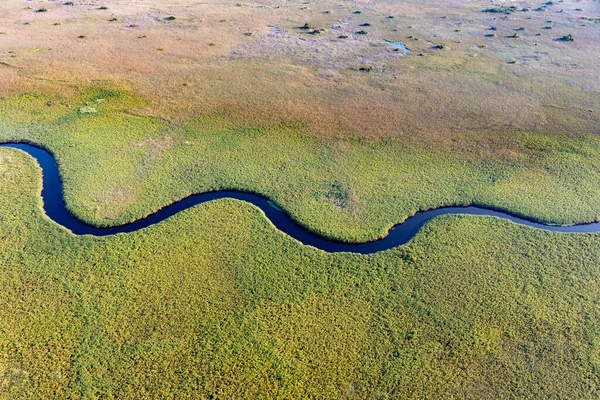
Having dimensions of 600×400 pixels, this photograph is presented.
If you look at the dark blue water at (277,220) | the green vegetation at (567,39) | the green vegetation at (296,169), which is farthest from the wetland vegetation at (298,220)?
the green vegetation at (567,39)

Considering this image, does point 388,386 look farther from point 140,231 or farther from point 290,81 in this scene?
point 290,81

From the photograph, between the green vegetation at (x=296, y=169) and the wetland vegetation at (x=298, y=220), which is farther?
the green vegetation at (x=296, y=169)

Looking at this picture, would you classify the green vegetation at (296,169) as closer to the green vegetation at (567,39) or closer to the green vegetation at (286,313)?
the green vegetation at (286,313)

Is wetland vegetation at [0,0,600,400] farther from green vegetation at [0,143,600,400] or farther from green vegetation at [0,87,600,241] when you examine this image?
green vegetation at [0,87,600,241]

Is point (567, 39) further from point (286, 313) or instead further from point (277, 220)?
point (286, 313)

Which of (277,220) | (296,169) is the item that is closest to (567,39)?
(296,169)

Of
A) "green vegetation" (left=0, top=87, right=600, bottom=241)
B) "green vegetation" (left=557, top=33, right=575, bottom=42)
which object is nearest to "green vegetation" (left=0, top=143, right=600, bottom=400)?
"green vegetation" (left=0, top=87, right=600, bottom=241)

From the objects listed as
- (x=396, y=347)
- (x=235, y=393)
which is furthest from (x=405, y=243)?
(x=235, y=393)

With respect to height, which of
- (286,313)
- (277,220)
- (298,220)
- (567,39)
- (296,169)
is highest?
(567,39)
